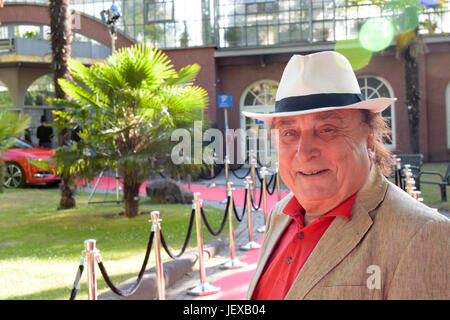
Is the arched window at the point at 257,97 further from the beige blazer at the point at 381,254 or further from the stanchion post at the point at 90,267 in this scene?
the beige blazer at the point at 381,254

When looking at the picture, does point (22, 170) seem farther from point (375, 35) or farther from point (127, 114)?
point (375, 35)

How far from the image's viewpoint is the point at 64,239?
8.61 meters

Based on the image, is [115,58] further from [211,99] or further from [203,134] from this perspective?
[211,99]

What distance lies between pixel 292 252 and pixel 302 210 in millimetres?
230

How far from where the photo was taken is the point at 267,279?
2.12 m

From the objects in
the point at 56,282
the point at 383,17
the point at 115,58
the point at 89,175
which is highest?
the point at 383,17

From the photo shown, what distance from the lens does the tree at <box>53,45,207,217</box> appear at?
970 centimetres

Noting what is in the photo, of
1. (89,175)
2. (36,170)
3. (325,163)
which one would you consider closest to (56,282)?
(89,175)

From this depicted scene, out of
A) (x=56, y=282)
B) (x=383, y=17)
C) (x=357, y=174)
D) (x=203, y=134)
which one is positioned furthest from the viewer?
(x=383, y=17)

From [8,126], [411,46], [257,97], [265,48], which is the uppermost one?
[265,48]

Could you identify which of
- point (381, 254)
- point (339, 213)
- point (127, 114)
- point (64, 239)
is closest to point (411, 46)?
point (127, 114)

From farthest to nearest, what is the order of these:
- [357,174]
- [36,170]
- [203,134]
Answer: [36,170] < [203,134] < [357,174]

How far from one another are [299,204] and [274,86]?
2094 centimetres
